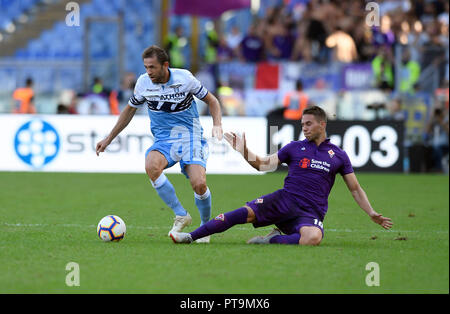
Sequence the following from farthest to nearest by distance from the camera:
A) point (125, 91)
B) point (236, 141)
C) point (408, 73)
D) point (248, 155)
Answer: point (125, 91), point (408, 73), point (248, 155), point (236, 141)

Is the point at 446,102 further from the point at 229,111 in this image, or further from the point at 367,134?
the point at 229,111

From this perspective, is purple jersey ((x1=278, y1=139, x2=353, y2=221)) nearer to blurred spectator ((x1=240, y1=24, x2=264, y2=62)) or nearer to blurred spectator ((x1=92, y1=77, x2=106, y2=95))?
blurred spectator ((x1=92, y1=77, x2=106, y2=95))

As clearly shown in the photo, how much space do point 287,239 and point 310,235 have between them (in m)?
0.25

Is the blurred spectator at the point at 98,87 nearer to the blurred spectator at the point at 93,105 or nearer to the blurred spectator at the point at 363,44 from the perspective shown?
the blurred spectator at the point at 93,105

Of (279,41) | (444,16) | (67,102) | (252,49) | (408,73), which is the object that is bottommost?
A: (67,102)

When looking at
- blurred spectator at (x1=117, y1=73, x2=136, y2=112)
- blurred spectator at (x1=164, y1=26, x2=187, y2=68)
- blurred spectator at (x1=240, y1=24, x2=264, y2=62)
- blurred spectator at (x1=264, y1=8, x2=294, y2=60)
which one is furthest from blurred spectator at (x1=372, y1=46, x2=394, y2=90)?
blurred spectator at (x1=117, y1=73, x2=136, y2=112)

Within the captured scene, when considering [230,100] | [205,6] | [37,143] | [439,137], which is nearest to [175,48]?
[205,6]

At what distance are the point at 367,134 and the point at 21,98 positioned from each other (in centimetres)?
917

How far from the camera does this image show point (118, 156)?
1694cm

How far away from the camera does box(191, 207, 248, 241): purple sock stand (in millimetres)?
7547

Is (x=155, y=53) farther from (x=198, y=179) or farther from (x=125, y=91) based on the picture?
(x=125, y=91)

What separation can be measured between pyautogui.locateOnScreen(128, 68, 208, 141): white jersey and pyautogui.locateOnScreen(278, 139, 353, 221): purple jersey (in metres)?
1.15

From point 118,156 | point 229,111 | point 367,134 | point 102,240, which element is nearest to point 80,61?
point 229,111

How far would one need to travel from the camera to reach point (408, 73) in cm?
2050
